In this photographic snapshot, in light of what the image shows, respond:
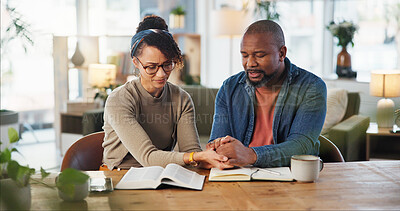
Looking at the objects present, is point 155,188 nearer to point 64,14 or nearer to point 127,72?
point 127,72

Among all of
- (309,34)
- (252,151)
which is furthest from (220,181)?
(309,34)

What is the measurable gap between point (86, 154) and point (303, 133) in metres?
0.94

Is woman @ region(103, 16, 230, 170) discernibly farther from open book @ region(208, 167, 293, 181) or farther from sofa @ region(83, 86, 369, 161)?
sofa @ region(83, 86, 369, 161)

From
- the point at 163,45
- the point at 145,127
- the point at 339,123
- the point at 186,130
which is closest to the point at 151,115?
the point at 145,127

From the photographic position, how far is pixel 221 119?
221 centimetres

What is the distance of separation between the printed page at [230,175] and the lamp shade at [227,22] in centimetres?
388

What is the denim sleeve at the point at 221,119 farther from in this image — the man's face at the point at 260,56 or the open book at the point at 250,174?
the open book at the point at 250,174

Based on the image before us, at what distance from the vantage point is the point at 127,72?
507cm

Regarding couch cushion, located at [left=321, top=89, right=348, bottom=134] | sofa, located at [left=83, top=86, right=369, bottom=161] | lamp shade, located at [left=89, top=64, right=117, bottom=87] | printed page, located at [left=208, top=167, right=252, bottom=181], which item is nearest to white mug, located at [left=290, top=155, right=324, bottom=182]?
printed page, located at [left=208, top=167, right=252, bottom=181]

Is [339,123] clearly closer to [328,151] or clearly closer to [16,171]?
[328,151]

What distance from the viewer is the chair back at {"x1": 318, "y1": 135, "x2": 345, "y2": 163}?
2039 millimetres

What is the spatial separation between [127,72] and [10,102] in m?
1.82

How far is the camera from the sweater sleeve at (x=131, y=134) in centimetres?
181

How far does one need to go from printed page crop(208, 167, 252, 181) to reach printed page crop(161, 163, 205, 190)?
45 millimetres
